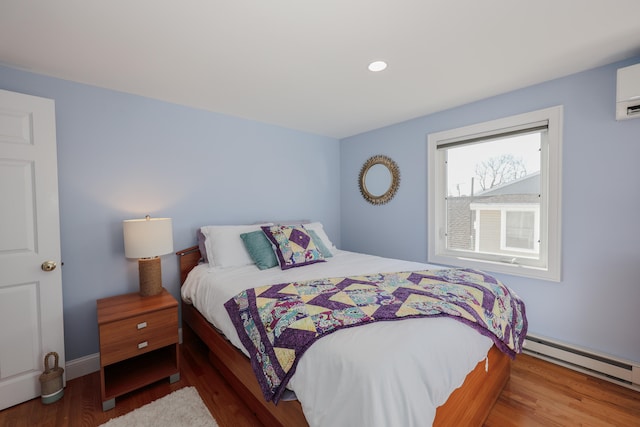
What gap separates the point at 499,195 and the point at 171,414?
320 centimetres

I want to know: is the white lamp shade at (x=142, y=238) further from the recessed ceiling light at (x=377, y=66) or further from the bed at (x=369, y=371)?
the recessed ceiling light at (x=377, y=66)

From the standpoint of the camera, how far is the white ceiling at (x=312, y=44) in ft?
4.62

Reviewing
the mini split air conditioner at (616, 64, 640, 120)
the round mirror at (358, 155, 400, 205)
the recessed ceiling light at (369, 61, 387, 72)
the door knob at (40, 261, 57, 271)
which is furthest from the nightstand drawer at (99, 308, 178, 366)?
the mini split air conditioner at (616, 64, 640, 120)

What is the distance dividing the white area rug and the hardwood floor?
0.21 feet

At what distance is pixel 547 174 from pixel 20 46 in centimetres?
395

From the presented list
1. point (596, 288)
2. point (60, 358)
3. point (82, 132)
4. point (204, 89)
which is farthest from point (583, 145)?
point (60, 358)

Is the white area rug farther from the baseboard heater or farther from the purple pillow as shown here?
the baseboard heater

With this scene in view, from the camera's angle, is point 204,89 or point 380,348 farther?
A: point 204,89

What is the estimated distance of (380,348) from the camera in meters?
1.09

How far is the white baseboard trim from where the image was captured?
211cm

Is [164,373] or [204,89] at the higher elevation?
[204,89]

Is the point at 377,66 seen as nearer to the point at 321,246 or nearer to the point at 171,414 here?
the point at 321,246

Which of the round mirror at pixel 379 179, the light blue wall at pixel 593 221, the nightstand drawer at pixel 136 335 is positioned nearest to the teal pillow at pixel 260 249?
the nightstand drawer at pixel 136 335

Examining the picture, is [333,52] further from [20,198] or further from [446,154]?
[20,198]
